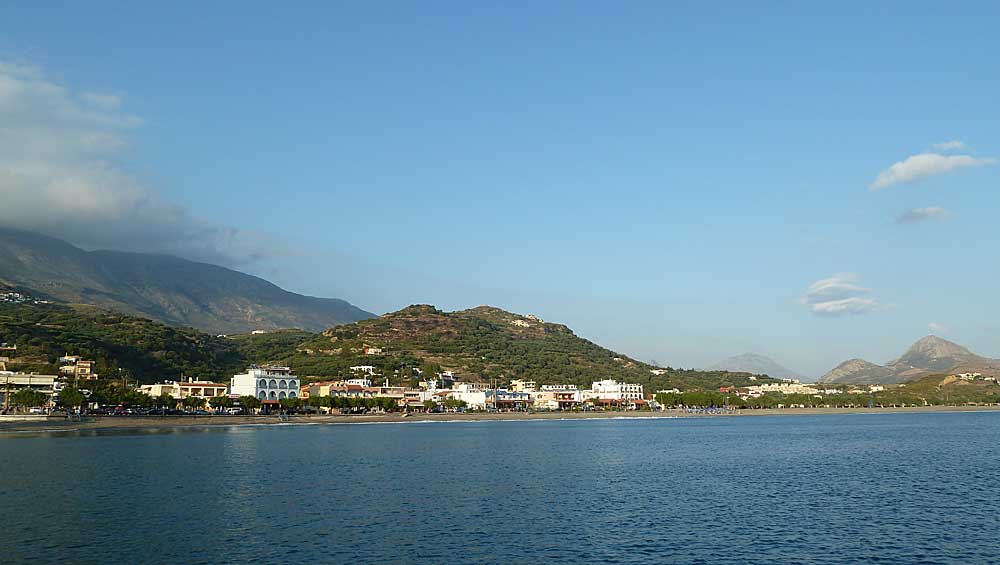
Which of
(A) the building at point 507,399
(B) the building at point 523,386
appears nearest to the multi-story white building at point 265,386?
(A) the building at point 507,399

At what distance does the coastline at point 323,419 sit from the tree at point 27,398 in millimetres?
7401

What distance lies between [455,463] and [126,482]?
20.2 m

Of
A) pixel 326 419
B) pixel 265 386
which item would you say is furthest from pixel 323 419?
pixel 265 386

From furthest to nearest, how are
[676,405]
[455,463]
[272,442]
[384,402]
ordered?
[676,405] < [384,402] < [272,442] < [455,463]

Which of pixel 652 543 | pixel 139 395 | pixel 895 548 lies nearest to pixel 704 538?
pixel 652 543

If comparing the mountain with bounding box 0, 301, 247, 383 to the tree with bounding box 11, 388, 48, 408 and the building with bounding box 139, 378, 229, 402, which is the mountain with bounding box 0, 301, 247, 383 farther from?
the tree with bounding box 11, 388, 48, 408

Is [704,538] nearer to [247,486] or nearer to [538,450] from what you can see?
[247,486]

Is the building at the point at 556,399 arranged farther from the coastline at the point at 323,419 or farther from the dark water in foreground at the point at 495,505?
the dark water in foreground at the point at 495,505

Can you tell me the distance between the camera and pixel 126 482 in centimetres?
4141

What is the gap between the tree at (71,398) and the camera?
319 ft

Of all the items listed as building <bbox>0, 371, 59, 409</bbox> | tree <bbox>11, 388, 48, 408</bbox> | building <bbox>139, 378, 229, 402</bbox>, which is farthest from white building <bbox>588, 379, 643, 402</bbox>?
tree <bbox>11, 388, 48, 408</bbox>

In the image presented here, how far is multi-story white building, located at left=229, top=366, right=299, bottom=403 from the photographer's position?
5241 inches

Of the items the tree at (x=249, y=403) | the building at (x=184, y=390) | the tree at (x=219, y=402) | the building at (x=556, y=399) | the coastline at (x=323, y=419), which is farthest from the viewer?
the building at (x=556, y=399)

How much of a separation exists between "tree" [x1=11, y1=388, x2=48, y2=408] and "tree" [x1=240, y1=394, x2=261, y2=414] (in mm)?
27449
